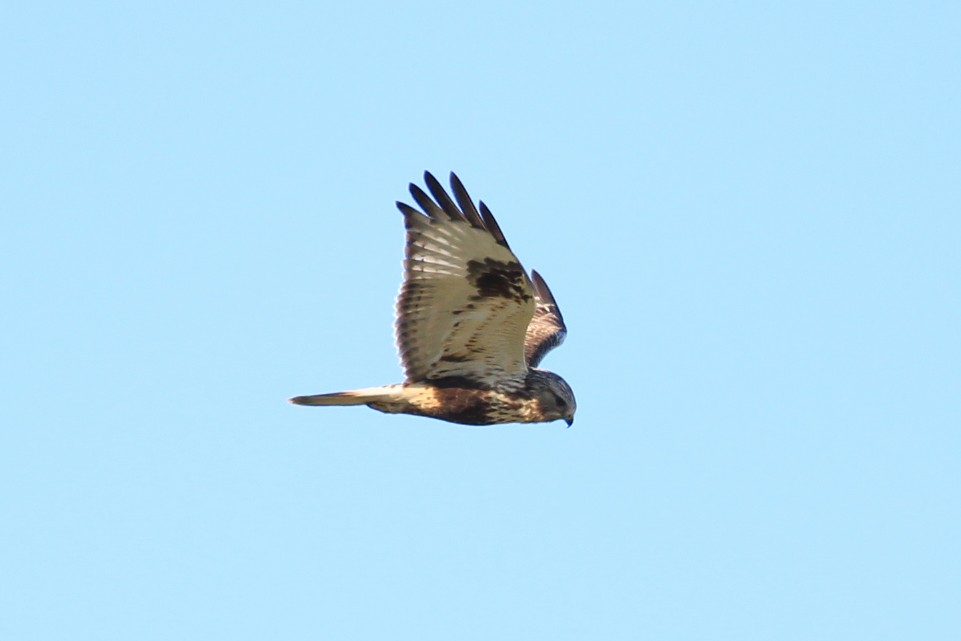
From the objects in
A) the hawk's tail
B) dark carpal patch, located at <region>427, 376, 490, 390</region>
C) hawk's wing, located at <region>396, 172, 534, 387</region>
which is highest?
hawk's wing, located at <region>396, 172, 534, 387</region>

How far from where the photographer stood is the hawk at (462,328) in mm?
9883

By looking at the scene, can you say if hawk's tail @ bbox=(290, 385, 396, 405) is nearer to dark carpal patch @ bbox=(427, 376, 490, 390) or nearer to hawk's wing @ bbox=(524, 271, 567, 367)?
dark carpal patch @ bbox=(427, 376, 490, 390)

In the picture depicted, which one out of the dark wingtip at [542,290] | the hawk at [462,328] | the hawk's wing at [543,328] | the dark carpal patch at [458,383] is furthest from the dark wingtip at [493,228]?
the dark wingtip at [542,290]

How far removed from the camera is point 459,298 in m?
10.1

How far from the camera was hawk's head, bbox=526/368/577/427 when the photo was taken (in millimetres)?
10648

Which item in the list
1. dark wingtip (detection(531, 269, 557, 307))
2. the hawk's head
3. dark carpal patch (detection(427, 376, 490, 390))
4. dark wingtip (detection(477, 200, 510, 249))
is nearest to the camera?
dark wingtip (detection(477, 200, 510, 249))

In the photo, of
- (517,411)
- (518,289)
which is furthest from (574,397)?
(518,289)

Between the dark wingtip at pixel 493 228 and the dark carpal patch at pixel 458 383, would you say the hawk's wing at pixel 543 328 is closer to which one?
the dark carpal patch at pixel 458 383

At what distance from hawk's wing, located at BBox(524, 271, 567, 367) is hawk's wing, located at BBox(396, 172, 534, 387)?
4.55ft

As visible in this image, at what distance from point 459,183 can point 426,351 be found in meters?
1.27

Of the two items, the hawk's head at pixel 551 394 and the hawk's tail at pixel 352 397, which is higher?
the hawk's head at pixel 551 394

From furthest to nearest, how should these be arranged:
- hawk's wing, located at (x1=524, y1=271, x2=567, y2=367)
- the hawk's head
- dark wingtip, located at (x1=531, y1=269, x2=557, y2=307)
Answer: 1. dark wingtip, located at (x1=531, y1=269, x2=557, y2=307)
2. hawk's wing, located at (x1=524, y1=271, x2=567, y2=367)
3. the hawk's head

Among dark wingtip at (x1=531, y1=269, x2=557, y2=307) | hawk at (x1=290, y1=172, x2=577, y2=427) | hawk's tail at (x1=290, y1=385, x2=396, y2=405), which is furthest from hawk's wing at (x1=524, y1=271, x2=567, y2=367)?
hawk's tail at (x1=290, y1=385, x2=396, y2=405)

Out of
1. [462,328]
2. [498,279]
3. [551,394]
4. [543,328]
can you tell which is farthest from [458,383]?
[543,328]
